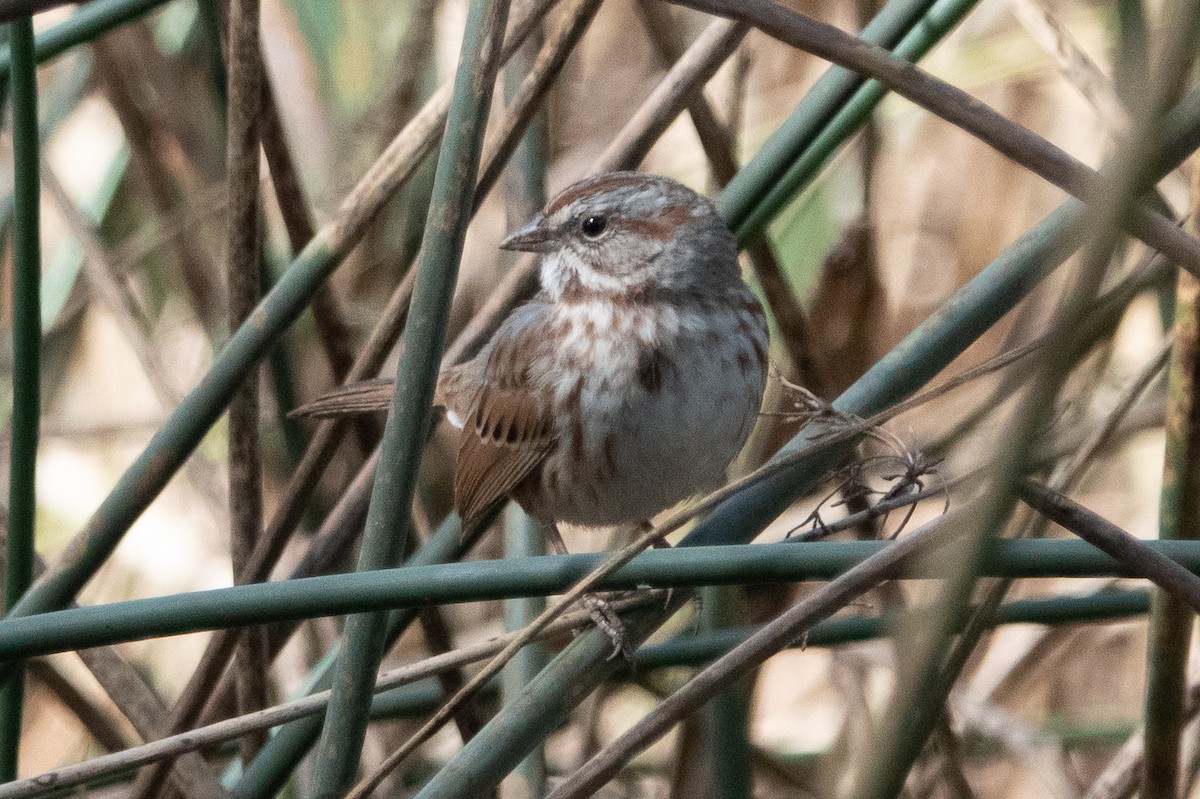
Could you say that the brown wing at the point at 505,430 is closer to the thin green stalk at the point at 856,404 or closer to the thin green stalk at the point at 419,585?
the thin green stalk at the point at 856,404

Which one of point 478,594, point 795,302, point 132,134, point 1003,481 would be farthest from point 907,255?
point 1003,481

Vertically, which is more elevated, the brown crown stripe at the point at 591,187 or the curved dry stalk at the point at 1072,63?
the brown crown stripe at the point at 591,187

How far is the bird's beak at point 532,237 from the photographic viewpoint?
7.46 feet

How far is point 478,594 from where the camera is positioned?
1230mm

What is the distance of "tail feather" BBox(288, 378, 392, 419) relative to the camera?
230 centimetres

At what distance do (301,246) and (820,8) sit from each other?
2051 mm

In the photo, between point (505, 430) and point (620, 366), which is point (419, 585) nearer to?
point (620, 366)

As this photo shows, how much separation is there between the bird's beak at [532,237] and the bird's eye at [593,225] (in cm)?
6

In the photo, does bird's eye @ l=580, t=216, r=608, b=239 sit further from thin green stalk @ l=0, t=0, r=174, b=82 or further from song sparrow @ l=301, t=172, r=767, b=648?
thin green stalk @ l=0, t=0, r=174, b=82

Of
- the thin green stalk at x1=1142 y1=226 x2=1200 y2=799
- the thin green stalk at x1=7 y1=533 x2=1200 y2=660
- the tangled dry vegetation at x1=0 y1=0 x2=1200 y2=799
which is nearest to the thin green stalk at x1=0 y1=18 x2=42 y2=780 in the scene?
the tangled dry vegetation at x1=0 y1=0 x2=1200 y2=799

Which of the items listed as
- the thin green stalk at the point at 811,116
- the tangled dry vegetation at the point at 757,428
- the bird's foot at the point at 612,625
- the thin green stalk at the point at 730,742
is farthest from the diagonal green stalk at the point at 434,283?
the thin green stalk at the point at 811,116

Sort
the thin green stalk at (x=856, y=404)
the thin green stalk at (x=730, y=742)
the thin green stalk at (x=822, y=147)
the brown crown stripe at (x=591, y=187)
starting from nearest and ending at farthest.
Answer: the thin green stalk at (x=856, y=404)
the thin green stalk at (x=730, y=742)
the thin green stalk at (x=822, y=147)
the brown crown stripe at (x=591, y=187)

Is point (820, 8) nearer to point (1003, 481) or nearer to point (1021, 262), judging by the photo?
point (1021, 262)

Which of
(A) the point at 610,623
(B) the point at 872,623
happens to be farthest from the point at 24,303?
(B) the point at 872,623
